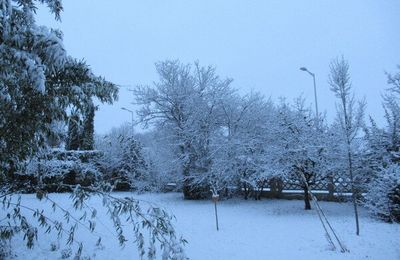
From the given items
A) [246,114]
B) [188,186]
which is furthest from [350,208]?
[188,186]

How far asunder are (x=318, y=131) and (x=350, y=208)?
3.20m

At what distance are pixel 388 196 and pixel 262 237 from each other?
4297 mm

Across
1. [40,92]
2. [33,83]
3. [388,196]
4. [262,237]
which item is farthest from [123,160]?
[33,83]

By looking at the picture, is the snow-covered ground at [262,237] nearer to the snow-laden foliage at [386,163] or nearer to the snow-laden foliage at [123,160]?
the snow-laden foliage at [386,163]

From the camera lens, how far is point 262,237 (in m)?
9.66

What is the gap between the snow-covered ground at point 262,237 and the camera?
311 inches

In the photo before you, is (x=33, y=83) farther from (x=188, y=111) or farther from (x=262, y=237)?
(x=188, y=111)

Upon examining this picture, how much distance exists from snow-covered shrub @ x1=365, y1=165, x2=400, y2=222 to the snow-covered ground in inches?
16.1

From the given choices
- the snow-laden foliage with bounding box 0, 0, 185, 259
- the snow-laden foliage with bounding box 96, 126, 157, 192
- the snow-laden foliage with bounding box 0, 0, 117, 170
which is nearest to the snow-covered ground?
the snow-laden foliage with bounding box 0, 0, 185, 259

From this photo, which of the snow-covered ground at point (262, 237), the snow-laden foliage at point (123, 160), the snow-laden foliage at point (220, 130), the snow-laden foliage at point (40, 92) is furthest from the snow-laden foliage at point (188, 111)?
the snow-laden foliage at point (40, 92)

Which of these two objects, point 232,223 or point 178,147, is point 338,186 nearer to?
point 232,223

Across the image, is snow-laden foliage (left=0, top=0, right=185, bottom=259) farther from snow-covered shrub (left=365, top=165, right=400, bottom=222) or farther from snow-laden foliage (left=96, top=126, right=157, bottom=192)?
snow-laden foliage (left=96, top=126, right=157, bottom=192)

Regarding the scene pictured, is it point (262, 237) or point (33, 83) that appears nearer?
point (33, 83)

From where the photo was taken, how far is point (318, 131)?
573 inches
